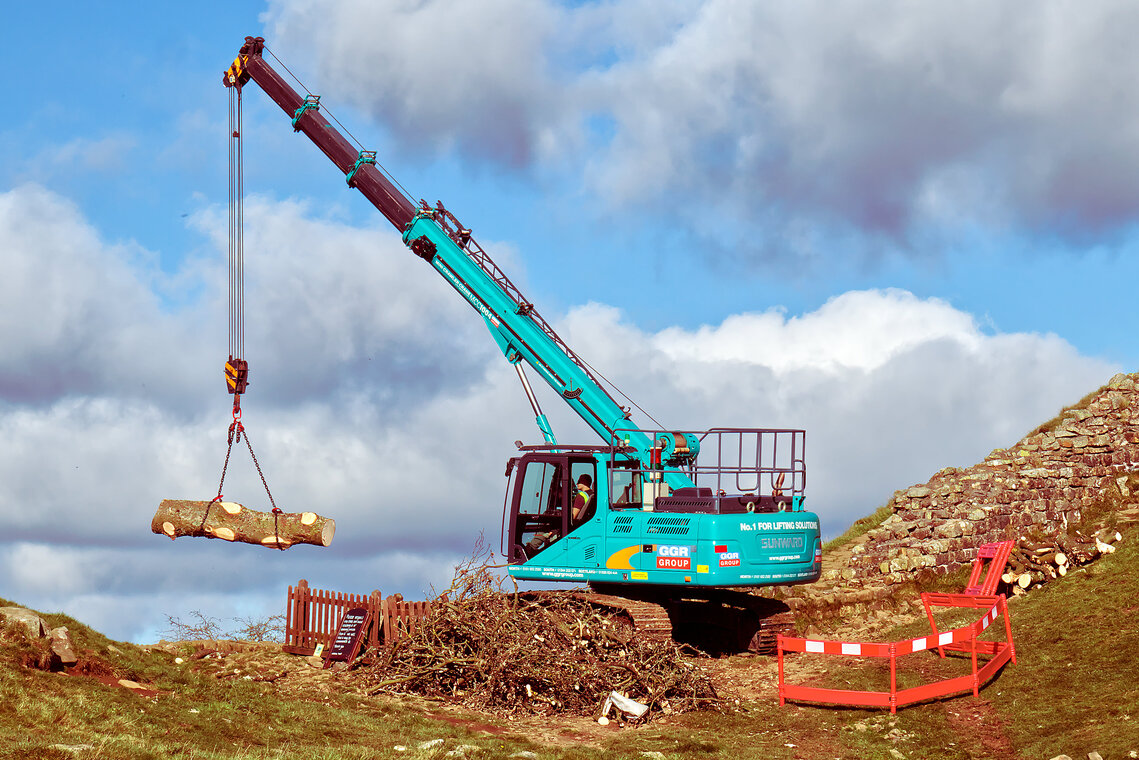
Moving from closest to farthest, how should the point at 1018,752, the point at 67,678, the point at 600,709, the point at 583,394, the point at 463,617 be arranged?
the point at 1018,752 < the point at 67,678 < the point at 600,709 < the point at 463,617 < the point at 583,394

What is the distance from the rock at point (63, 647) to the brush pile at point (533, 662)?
13.3 feet

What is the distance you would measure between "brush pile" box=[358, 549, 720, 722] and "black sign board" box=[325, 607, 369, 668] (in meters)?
0.41

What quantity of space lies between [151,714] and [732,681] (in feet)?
27.9

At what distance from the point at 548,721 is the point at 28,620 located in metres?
6.95

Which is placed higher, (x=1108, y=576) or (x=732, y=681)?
(x=1108, y=576)

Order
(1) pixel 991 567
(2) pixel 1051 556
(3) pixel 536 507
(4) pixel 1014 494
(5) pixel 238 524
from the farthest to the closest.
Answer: (4) pixel 1014 494, (2) pixel 1051 556, (1) pixel 991 567, (3) pixel 536 507, (5) pixel 238 524

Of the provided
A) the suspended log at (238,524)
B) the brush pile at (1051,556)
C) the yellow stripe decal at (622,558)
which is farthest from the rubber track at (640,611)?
the brush pile at (1051,556)

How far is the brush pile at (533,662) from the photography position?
15.0 meters

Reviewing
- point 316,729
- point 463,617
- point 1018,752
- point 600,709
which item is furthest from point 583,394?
point 1018,752

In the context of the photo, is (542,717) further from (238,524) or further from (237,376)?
(237,376)

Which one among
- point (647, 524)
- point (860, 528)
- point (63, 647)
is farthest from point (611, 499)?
point (860, 528)

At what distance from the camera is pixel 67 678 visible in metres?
13.6

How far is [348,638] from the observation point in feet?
57.9

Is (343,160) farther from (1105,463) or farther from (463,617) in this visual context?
(1105,463)
